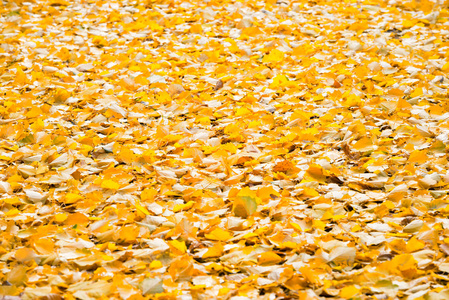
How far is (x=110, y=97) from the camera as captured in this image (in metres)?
3.36

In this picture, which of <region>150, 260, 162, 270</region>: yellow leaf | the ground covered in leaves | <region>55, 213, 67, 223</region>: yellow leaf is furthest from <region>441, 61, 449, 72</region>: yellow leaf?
<region>55, 213, 67, 223</region>: yellow leaf

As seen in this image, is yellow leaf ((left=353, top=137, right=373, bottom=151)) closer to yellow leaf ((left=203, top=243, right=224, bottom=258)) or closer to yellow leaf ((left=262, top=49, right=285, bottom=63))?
yellow leaf ((left=203, top=243, right=224, bottom=258))

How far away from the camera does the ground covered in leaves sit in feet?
6.42

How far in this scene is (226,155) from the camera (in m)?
2.73

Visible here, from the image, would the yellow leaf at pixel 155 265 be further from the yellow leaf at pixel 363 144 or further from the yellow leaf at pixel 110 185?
the yellow leaf at pixel 363 144

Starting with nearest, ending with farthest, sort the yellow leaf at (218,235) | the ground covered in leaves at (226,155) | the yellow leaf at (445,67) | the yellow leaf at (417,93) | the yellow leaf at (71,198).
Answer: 1. the ground covered in leaves at (226,155)
2. the yellow leaf at (218,235)
3. the yellow leaf at (71,198)
4. the yellow leaf at (417,93)
5. the yellow leaf at (445,67)

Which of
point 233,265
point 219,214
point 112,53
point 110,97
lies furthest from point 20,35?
point 233,265

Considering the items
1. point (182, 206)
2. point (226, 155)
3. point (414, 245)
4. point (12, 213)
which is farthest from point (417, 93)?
point (12, 213)

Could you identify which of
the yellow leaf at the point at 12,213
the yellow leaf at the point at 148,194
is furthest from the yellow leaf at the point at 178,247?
the yellow leaf at the point at 12,213

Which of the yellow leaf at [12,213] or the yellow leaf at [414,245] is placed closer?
the yellow leaf at [414,245]

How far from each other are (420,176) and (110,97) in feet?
6.39

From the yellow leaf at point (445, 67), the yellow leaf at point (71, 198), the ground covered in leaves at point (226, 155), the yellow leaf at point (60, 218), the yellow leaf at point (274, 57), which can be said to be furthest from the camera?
the yellow leaf at point (274, 57)

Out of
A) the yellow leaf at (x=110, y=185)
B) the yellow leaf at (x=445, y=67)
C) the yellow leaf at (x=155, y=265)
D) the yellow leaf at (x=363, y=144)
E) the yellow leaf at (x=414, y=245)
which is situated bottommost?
the yellow leaf at (x=155, y=265)

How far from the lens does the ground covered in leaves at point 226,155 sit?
1.96 m
